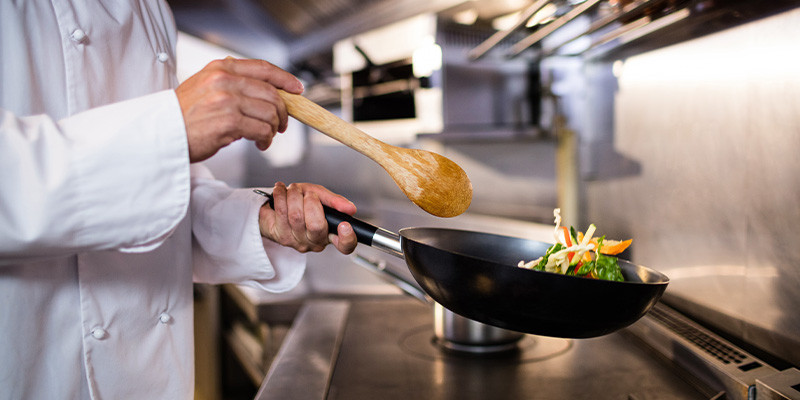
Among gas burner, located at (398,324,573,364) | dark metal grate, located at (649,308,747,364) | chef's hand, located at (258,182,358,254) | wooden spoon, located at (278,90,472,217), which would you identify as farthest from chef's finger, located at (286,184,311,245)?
dark metal grate, located at (649,308,747,364)

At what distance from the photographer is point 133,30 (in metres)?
0.78

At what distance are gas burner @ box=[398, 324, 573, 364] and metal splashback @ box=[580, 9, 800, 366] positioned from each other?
27cm

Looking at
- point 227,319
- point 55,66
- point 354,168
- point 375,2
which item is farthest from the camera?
point 354,168

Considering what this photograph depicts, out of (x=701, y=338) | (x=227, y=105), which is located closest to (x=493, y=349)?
(x=701, y=338)

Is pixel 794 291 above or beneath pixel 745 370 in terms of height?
above

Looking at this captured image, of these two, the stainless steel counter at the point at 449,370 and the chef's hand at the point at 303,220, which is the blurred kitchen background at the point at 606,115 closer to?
the stainless steel counter at the point at 449,370

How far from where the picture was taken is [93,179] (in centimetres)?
50

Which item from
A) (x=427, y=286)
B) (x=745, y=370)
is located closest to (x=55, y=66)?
(x=427, y=286)

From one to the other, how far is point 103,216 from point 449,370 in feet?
2.03

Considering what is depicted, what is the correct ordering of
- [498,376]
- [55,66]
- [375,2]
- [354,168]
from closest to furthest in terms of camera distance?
[55,66] < [498,376] < [375,2] < [354,168]

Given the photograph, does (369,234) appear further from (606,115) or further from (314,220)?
(606,115)

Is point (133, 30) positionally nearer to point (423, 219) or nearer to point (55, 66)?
point (55, 66)

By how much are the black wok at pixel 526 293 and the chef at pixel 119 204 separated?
0.13 m

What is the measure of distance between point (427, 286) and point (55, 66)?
56cm
